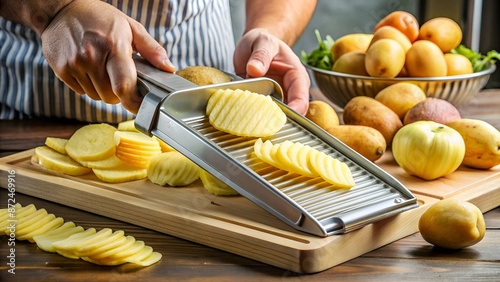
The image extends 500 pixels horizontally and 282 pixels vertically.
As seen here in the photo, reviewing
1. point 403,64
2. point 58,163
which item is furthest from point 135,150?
point 403,64

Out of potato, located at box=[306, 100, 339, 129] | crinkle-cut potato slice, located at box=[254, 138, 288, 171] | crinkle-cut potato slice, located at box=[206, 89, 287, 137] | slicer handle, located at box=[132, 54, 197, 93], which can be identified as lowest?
potato, located at box=[306, 100, 339, 129]

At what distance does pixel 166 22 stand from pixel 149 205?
32.1 inches

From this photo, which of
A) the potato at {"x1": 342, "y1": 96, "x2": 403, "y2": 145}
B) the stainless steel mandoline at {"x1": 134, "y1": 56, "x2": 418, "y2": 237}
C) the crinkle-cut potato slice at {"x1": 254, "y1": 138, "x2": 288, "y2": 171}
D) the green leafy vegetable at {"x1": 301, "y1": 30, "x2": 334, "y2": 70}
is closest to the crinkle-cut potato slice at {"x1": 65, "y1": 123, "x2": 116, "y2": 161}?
the stainless steel mandoline at {"x1": 134, "y1": 56, "x2": 418, "y2": 237}

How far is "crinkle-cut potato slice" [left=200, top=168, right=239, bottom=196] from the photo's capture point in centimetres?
148

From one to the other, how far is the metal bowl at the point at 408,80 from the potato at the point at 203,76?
526mm

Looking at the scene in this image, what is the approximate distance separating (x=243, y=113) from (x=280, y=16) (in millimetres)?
914

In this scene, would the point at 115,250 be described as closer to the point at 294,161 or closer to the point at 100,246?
the point at 100,246

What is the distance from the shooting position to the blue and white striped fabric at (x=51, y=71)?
6.75 feet

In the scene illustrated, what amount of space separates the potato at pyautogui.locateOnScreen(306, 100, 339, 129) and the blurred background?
5.33ft

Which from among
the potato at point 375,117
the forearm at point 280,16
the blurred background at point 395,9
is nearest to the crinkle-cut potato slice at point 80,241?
the potato at point 375,117

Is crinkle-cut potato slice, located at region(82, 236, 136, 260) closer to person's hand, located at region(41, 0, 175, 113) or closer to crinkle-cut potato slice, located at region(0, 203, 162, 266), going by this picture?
crinkle-cut potato slice, located at region(0, 203, 162, 266)

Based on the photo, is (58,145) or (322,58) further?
(322,58)

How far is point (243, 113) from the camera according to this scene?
4.90 feet

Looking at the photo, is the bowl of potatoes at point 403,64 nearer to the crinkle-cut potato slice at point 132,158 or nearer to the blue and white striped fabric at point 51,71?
the blue and white striped fabric at point 51,71
